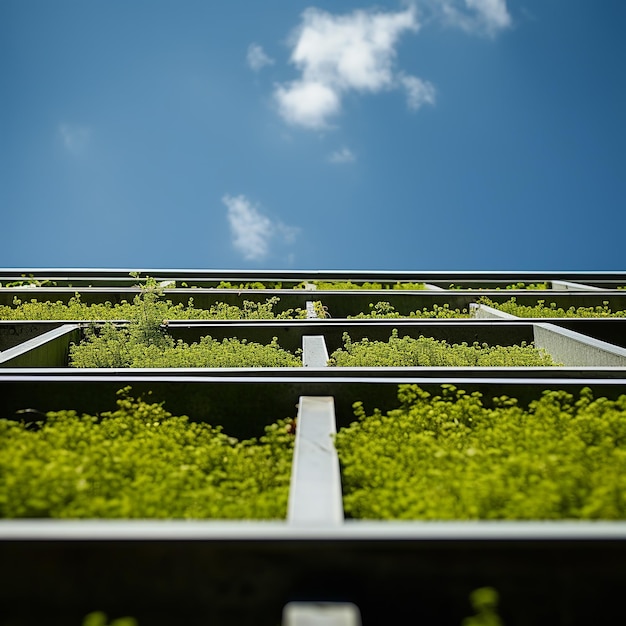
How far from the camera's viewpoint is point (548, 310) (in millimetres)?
11125

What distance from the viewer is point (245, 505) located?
10.3 feet

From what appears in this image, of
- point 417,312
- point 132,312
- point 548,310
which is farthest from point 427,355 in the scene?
point 132,312

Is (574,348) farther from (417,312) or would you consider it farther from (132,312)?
(132,312)

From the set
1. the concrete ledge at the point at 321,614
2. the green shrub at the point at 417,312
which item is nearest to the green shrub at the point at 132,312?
the green shrub at the point at 417,312

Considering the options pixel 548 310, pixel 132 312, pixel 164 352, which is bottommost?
pixel 164 352

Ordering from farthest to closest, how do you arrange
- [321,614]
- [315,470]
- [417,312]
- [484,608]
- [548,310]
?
1. [417,312]
2. [548,310]
3. [315,470]
4. [321,614]
5. [484,608]

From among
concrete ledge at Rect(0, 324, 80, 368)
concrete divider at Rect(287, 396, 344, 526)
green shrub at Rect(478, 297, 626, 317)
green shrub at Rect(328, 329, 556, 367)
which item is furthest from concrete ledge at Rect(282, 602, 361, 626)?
green shrub at Rect(478, 297, 626, 317)

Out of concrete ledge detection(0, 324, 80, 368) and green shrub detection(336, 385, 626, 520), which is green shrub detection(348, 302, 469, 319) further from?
green shrub detection(336, 385, 626, 520)

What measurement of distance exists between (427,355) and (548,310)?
5.51 m

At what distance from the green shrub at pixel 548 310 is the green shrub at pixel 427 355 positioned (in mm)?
3697

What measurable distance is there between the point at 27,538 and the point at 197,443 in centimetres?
184

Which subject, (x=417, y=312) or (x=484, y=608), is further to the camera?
(x=417, y=312)

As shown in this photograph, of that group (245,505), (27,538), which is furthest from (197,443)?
(27,538)

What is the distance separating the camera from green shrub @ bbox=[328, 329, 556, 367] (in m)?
6.47
